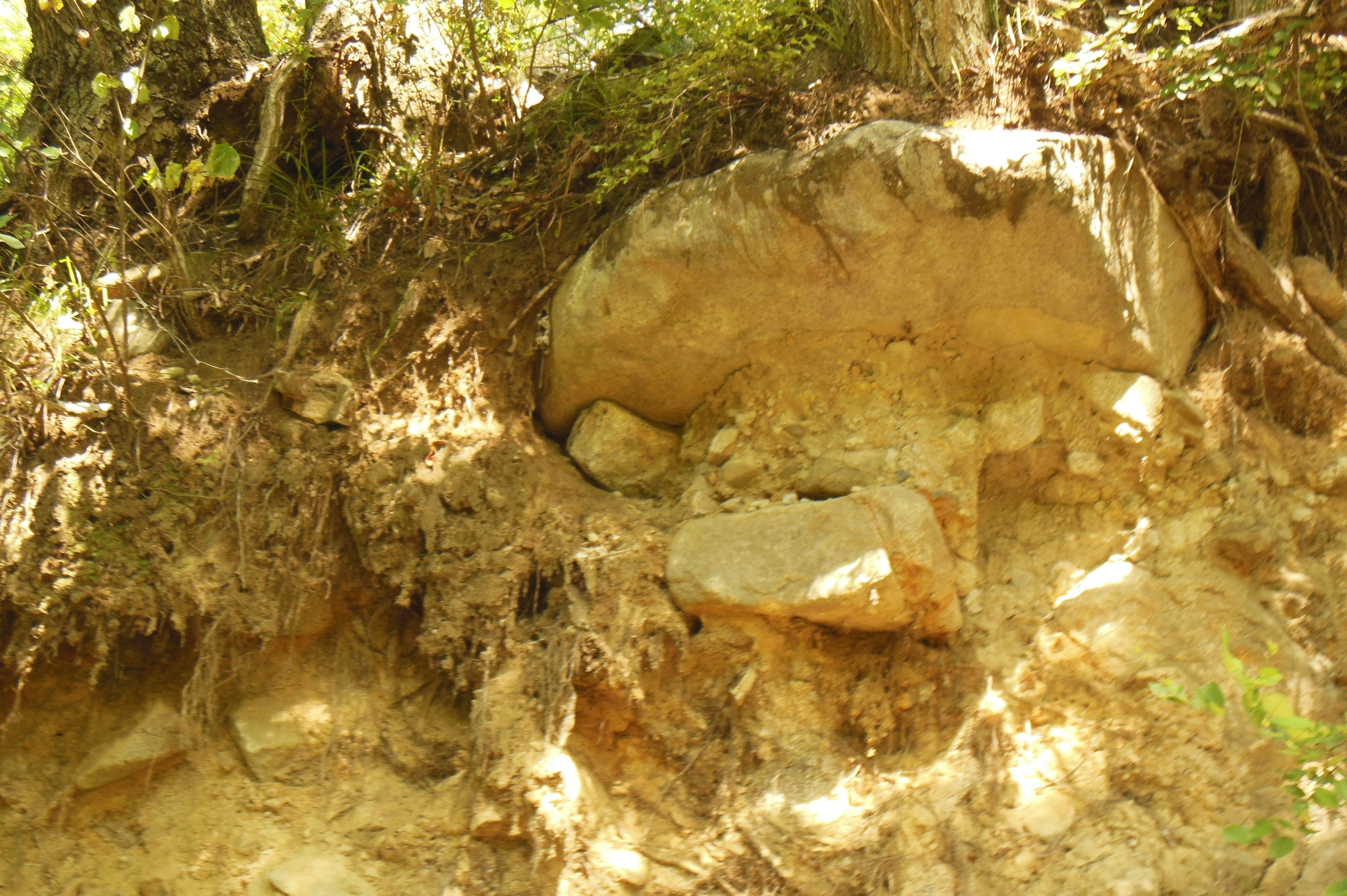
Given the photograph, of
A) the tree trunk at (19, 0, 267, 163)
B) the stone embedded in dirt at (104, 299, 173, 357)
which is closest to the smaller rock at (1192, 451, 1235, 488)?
the stone embedded in dirt at (104, 299, 173, 357)

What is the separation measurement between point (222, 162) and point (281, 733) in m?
1.87

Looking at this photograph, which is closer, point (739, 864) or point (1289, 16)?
point (739, 864)

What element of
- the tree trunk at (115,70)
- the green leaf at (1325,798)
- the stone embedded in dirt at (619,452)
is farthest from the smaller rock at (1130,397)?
the tree trunk at (115,70)

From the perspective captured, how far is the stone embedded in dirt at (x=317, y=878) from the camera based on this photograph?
8.96ft

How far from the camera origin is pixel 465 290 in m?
3.48

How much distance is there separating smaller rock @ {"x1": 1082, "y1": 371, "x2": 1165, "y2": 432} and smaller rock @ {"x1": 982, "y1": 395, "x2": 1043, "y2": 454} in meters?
0.18

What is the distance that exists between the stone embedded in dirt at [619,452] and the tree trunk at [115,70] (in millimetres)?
2084

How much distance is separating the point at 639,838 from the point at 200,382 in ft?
6.81

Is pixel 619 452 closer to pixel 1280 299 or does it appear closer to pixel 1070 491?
pixel 1070 491

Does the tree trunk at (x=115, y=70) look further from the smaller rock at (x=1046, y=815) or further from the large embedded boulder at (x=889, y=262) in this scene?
the smaller rock at (x=1046, y=815)

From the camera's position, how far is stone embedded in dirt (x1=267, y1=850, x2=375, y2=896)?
8.96 feet

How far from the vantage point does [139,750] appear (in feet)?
9.46

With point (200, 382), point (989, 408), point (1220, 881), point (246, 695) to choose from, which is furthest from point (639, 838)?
point (200, 382)

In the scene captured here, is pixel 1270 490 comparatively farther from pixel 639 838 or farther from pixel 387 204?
pixel 387 204
